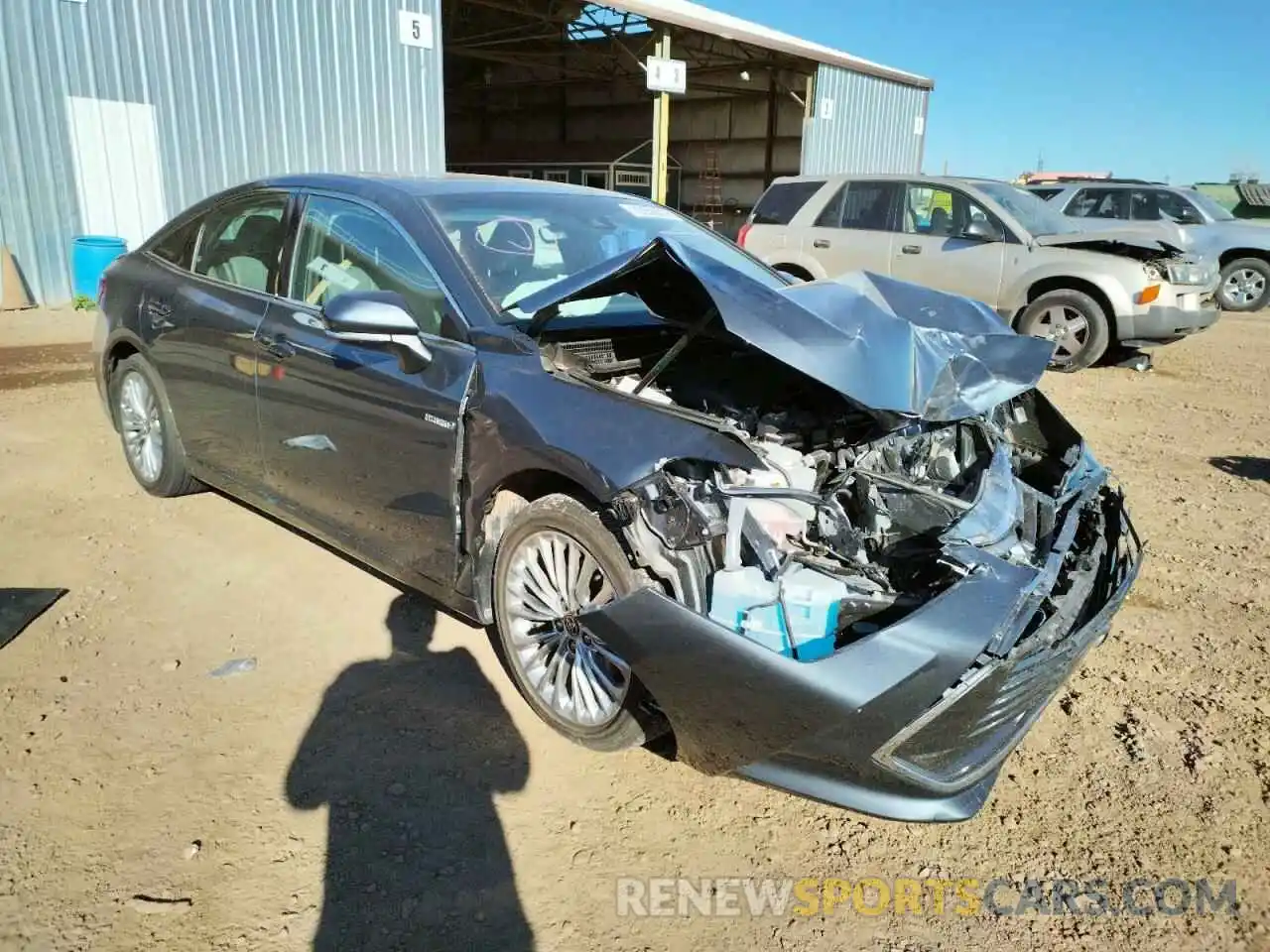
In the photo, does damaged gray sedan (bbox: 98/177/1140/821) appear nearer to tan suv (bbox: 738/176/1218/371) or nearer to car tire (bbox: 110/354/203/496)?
car tire (bbox: 110/354/203/496)

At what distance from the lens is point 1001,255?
29.7ft

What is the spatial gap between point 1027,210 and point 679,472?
27.6ft

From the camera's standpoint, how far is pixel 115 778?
8.70 ft

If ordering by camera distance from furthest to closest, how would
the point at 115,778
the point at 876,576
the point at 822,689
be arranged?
the point at 115,778 → the point at 876,576 → the point at 822,689

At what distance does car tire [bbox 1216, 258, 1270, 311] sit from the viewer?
13.4 m

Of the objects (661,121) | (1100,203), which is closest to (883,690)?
(1100,203)

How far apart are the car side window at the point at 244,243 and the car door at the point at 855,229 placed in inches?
272

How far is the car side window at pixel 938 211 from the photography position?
370 inches

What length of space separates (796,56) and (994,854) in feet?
60.0

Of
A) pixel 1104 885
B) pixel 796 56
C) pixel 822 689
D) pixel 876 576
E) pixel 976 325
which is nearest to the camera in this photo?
pixel 822 689

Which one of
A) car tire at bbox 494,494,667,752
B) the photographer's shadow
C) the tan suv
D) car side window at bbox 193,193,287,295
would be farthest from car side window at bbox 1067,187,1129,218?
the photographer's shadow

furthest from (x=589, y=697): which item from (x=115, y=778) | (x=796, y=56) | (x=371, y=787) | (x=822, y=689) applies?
(x=796, y=56)

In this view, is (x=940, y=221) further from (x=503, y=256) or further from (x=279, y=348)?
(x=279, y=348)

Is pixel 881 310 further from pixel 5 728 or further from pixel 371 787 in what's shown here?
pixel 5 728
